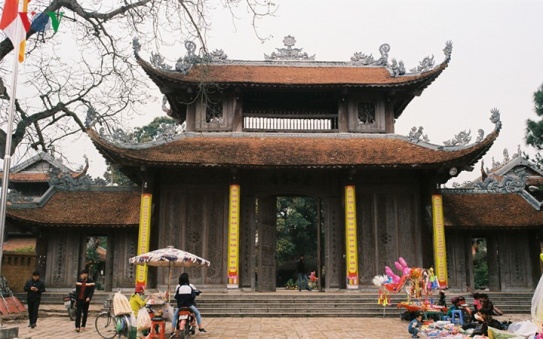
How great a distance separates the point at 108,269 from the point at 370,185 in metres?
9.22

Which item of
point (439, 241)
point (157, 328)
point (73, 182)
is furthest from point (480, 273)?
point (157, 328)

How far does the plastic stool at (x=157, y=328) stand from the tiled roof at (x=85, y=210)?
817cm

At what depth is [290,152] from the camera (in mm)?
16609

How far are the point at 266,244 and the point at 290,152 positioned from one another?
10.3 ft

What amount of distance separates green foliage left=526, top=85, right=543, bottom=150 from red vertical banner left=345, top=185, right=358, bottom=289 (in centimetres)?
687

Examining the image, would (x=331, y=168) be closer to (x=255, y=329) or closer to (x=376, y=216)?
(x=376, y=216)

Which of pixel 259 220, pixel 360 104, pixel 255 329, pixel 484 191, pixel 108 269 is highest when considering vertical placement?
pixel 360 104

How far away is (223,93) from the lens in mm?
17906

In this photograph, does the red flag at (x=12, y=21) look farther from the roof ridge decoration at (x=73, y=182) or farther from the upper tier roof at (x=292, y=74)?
the roof ridge decoration at (x=73, y=182)

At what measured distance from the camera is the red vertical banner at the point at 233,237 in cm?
1548

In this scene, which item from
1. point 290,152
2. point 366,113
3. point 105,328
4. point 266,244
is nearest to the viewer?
point 105,328

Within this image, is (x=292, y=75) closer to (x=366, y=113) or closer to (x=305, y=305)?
(x=366, y=113)

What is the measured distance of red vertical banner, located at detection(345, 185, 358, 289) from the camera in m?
15.6

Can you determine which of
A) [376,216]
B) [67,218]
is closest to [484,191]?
[376,216]
